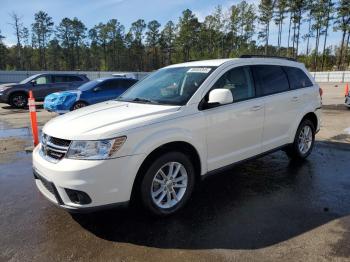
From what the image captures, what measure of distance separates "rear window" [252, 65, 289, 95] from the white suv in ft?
0.06

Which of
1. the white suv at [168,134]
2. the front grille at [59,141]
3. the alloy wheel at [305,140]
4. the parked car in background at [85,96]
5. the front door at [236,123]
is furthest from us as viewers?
the parked car in background at [85,96]

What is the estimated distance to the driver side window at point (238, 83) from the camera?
4582 millimetres

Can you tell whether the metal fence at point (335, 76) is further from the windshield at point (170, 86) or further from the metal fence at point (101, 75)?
the windshield at point (170, 86)

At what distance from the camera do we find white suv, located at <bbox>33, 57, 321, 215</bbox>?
11.0 ft

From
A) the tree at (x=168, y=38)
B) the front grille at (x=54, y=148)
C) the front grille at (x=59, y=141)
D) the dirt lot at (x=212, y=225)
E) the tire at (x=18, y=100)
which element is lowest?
the dirt lot at (x=212, y=225)

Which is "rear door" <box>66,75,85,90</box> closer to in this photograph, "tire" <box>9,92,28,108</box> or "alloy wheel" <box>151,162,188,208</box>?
"tire" <box>9,92,28,108</box>

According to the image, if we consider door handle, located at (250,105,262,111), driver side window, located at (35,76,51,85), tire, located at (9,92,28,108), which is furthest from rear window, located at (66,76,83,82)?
door handle, located at (250,105,262,111)

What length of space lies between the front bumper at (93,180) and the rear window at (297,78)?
3.53 m

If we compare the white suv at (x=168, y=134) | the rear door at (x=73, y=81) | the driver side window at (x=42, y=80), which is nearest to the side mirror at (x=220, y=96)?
the white suv at (x=168, y=134)

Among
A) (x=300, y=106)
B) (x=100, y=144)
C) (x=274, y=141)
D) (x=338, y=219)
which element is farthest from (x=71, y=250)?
(x=300, y=106)

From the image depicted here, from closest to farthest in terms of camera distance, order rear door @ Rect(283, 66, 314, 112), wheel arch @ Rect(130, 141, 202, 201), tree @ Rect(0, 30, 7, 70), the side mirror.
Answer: wheel arch @ Rect(130, 141, 202, 201) → the side mirror → rear door @ Rect(283, 66, 314, 112) → tree @ Rect(0, 30, 7, 70)

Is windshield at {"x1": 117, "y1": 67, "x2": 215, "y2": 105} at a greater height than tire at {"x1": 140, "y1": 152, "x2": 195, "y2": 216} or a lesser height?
greater

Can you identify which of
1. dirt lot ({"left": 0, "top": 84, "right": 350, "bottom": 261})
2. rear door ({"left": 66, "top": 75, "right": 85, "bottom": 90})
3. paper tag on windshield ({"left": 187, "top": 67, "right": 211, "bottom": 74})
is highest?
paper tag on windshield ({"left": 187, "top": 67, "right": 211, "bottom": 74})

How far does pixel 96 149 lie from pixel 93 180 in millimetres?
311
